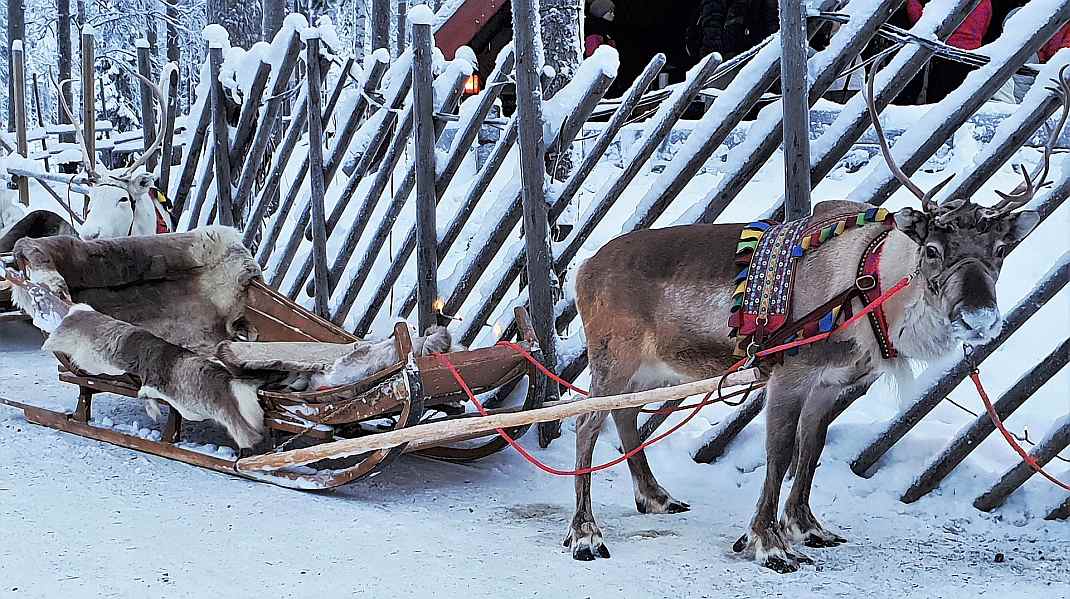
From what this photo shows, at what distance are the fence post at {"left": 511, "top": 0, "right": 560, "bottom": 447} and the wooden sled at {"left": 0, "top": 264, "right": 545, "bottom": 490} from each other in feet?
0.89

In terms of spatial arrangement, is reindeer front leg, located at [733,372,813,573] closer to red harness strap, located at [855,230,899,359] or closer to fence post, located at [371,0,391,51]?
red harness strap, located at [855,230,899,359]

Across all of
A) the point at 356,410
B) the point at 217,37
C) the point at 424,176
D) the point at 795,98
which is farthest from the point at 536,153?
the point at 217,37

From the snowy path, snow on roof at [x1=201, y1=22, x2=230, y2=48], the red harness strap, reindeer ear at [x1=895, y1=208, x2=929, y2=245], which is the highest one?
snow on roof at [x1=201, y1=22, x2=230, y2=48]

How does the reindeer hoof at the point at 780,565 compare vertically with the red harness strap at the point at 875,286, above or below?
below

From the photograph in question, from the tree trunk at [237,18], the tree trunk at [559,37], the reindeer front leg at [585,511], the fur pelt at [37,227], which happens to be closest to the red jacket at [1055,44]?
the tree trunk at [559,37]

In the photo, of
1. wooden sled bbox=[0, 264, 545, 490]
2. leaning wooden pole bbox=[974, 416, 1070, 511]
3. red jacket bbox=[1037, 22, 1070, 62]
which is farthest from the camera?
red jacket bbox=[1037, 22, 1070, 62]

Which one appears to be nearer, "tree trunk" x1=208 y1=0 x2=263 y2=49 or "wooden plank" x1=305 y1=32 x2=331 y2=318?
"wooden plank" x1=305 y1=32 x2=331 y2=318

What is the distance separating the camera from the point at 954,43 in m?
8.40

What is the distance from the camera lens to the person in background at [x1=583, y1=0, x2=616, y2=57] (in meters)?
11.0

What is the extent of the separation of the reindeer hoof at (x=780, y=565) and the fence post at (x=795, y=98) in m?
1.29

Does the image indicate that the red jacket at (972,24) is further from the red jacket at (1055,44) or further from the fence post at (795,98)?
the fence post at (795,98)

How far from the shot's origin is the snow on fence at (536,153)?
12.2ft

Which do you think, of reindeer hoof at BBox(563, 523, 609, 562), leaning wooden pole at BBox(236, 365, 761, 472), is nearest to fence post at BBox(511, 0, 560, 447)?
leaning wooden pole at BBox(236, 365, 761, 472)

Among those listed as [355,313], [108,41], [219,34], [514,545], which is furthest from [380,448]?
[108,41]
